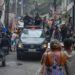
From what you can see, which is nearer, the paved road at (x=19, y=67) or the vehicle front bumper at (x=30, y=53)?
the paved road at (x=19, y=67)

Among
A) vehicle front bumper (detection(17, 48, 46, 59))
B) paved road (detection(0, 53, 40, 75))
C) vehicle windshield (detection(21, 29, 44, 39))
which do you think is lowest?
paved road (detection(0, 53, 40, 75))

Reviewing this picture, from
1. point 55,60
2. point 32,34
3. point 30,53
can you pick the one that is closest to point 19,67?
point 30,53

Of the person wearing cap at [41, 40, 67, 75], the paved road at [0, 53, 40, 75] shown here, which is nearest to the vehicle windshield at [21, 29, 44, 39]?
the paved road at [0, 53, 40, 75]

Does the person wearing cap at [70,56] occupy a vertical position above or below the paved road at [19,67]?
above

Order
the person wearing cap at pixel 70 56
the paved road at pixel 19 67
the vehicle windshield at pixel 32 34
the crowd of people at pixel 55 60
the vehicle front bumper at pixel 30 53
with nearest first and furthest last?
the person wearing cap at pixel 70 56
the crowd of people at pixel 55 60
the paved road at pixel 19 67
the vehicle front bumper at pixel 30 53
the vehicle windshield at pixel 32 34

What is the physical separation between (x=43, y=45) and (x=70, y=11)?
89.9ft

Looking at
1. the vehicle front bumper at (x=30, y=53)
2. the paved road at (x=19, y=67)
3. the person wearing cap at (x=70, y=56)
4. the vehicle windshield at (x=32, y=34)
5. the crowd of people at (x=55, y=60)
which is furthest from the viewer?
the vehicle windshield at (x=32, y=34)

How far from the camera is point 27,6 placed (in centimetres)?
11994

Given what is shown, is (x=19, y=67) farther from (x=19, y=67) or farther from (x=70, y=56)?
(x=70, y=56)

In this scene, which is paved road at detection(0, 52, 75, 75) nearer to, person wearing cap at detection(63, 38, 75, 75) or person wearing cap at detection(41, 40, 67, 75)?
person wearing cap at detection(41, 40, 67, 75)

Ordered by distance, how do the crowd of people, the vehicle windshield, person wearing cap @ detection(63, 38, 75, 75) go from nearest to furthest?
person wearing cap @ detection(63, 38, 75, 75) → the crowd of people → the vehicle windshield

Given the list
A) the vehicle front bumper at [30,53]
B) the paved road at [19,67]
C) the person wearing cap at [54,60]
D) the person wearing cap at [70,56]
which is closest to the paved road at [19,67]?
the paved road at [19,67]

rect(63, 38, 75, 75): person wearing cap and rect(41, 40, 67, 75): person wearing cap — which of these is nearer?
rect(63, 38, 75, 75): person wearing cap

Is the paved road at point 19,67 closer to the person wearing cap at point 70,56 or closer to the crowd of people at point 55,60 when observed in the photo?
the crowd of people at point 55,60
